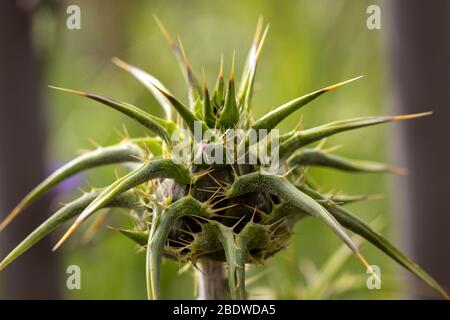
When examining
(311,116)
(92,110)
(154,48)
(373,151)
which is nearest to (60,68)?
(92,110)

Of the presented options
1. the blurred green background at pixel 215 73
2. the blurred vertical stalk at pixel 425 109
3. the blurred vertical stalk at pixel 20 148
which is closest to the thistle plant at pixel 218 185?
the blurred vertical stalk at pixel 425 109

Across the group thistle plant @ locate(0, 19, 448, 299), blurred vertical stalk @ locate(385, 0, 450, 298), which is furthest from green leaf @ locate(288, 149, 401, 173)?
blurred vertical stalk @ locate(385, 0, 450, 298)

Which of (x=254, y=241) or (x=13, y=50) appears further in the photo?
(x=13, y=50)

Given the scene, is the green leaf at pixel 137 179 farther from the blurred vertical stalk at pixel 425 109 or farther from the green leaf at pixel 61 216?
the blurred vertical stalk at pixel 425 109

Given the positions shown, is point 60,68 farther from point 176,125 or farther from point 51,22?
point 176,125

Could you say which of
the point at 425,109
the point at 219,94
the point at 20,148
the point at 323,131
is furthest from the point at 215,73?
the point at 323,131

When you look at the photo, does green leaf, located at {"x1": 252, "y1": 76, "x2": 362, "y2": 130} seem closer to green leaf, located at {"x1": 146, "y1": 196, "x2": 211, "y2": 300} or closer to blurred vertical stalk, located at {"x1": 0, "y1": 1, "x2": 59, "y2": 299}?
green leaf, located at {"x1": 146, "y1": 196, "x2": 211, "y2": 300}
